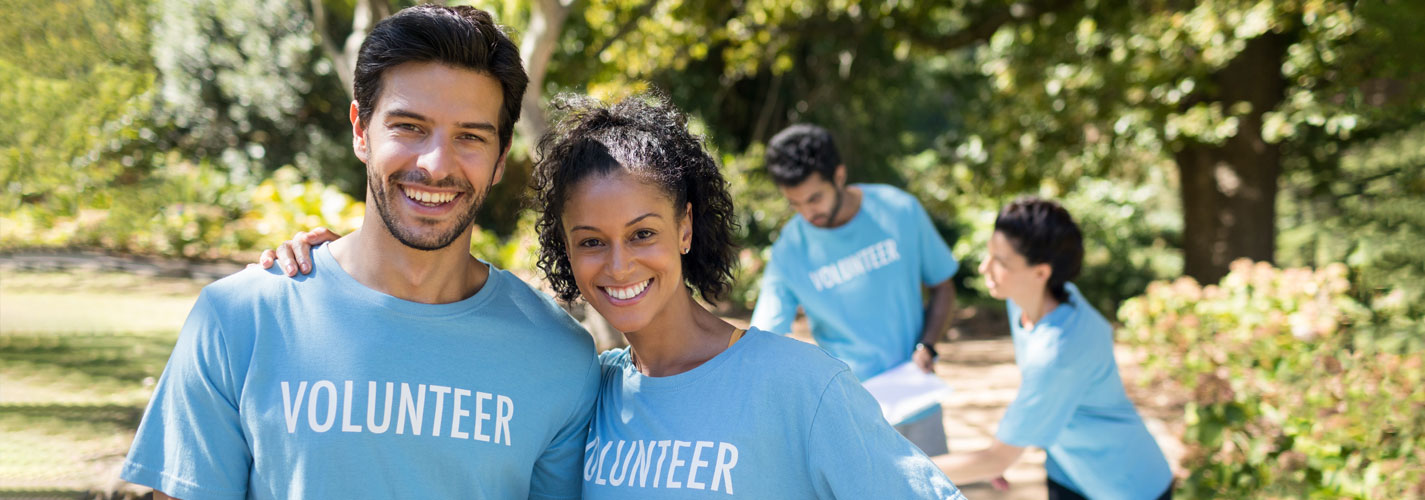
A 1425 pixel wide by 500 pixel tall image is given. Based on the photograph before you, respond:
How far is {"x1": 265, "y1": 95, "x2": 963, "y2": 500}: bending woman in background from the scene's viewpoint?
1.62 meters

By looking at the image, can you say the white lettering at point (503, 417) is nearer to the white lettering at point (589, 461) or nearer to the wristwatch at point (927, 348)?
the white lettering at point (589, 461)

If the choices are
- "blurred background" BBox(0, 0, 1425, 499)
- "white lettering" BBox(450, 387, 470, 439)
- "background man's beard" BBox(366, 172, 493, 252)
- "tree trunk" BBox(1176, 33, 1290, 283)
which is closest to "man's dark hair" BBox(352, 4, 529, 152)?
"background man's beard" BBox(366, 172, 493, 252)

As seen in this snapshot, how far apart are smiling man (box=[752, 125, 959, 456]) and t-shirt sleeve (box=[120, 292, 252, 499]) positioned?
2.22m

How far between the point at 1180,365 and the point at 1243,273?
39.7 inches

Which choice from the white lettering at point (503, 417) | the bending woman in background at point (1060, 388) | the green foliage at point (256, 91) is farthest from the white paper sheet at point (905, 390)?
the green foliage at point (256, 91)

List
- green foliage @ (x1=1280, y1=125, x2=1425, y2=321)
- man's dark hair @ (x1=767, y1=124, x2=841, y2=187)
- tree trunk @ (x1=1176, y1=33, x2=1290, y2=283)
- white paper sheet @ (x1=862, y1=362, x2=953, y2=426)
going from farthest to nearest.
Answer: tree trunk @ (x1=1176, y1=33, x2=1290, y2=283) < green foliage @ (x1=1280, y1=125, x2=1425, y2=321) < man's dark hair @ (x1=767, y1=124, x2=841, y2=187) < white paper sheet @ (x1=862, y1=362, x2=953, y2=426)

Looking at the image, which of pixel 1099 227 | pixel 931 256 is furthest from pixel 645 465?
pixel 1099 227

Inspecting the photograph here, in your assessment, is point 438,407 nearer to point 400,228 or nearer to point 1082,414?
point 400,228

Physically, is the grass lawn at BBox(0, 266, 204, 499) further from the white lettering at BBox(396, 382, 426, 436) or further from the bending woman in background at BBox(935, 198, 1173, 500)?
the bending woman in background at BBox(935, 198, 1173, 500)

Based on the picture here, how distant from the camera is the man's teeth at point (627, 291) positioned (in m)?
1.82

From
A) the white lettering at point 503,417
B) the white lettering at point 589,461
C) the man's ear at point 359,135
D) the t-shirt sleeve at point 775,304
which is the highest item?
the man's ear at point 359,135

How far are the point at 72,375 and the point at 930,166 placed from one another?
485 inches

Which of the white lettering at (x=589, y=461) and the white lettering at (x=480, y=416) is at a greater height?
the white lettering at (x=480, y=416)

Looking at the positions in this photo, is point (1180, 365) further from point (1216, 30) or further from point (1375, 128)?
point (1375, 128)
